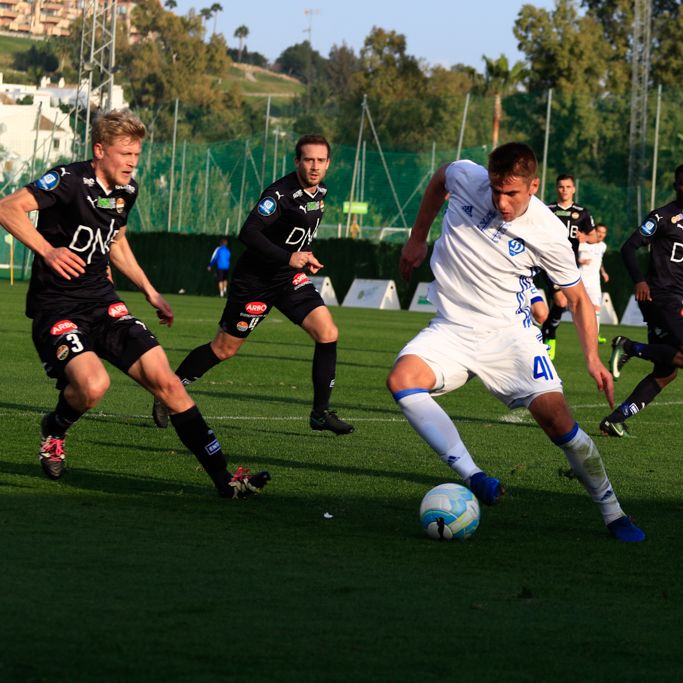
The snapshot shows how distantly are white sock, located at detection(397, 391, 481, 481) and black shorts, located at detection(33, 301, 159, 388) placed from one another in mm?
1422

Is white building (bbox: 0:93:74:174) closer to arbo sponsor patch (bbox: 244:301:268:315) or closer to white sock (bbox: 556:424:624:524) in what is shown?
arbo sponsor patch (bbox: 244:301:268:315)

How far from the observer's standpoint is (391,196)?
44750mm

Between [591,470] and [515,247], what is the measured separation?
1.11m

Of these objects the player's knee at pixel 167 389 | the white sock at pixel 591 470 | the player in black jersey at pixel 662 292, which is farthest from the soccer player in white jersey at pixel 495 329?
the player in black jersey at pixel 662 292

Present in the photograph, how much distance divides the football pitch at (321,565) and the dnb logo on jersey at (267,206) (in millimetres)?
1600

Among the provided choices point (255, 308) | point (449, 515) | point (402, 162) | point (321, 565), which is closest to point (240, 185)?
point (402, 162)

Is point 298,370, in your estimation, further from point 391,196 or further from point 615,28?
point 615,28

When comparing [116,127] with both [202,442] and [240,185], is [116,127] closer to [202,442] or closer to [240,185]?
[202,442]

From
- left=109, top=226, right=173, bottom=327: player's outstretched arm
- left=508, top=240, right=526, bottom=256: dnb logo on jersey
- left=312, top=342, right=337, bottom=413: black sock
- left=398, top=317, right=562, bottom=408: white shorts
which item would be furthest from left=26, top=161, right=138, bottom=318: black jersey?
left=312, top=342, right=337, bottom=413: black sock

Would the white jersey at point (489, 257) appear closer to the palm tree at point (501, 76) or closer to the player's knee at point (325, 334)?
the player's knee at point (325, 334)

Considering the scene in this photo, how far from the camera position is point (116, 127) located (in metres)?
7.30

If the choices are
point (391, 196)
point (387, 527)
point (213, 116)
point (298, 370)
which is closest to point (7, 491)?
point (387, 527)

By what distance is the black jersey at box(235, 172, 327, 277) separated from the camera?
10523 mm

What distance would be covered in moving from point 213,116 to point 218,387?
42.2m
